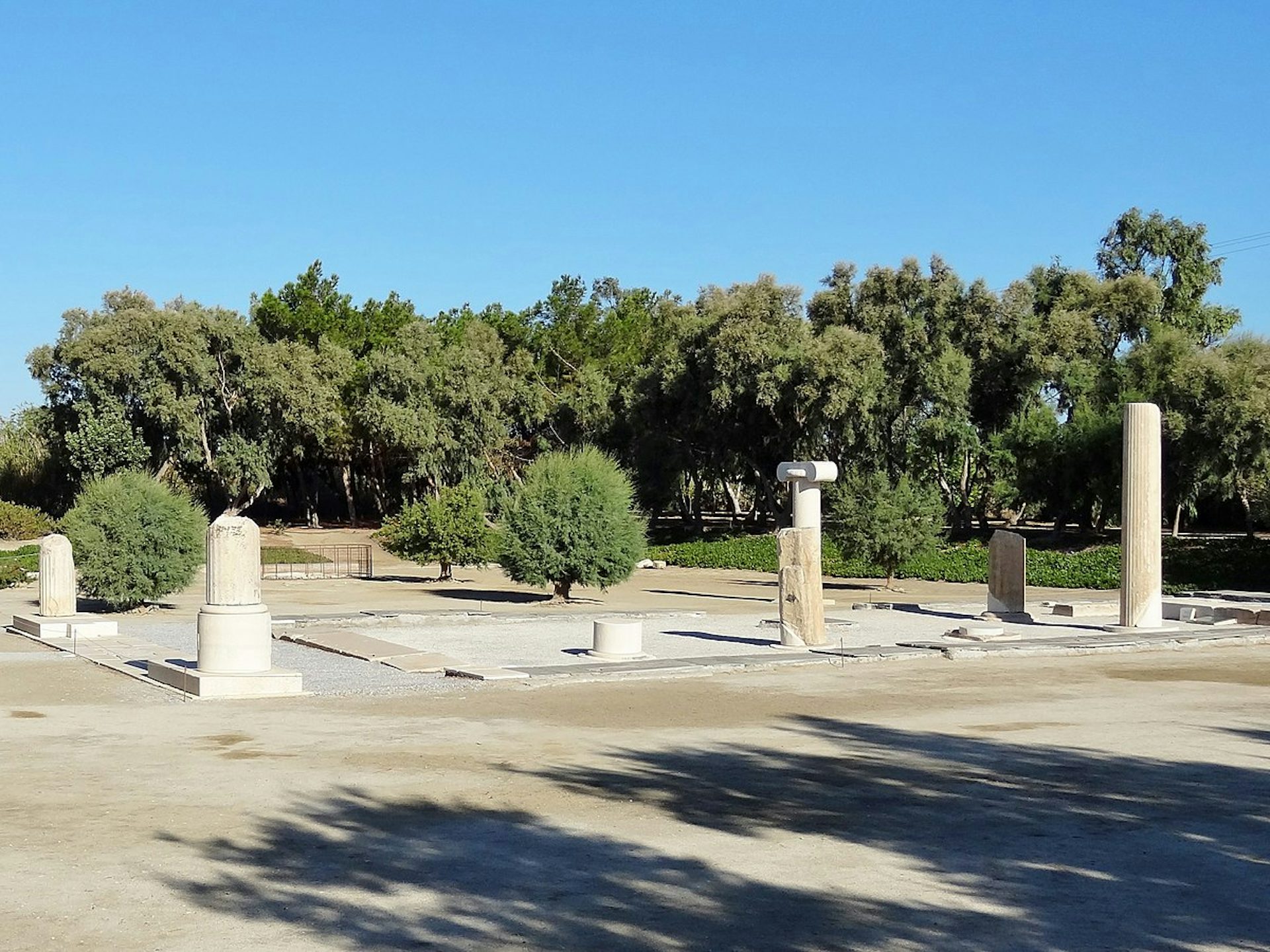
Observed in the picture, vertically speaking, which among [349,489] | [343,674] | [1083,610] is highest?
[349,489]

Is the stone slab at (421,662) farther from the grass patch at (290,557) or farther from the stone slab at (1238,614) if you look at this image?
the grass patch at (290,557)

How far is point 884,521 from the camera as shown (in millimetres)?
39594

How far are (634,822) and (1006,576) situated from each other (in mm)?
19093

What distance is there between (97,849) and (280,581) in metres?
32.6

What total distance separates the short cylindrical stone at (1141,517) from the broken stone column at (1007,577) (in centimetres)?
225

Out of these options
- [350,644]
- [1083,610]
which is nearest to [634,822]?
[350,644]

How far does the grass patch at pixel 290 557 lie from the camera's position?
1843 inches

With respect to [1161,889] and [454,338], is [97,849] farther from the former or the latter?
[454,338]

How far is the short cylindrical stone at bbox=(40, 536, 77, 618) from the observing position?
25.3m

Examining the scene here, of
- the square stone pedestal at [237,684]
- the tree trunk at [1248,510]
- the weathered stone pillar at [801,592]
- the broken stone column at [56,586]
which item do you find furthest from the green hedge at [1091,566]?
the square stone pedestal at [237,684]

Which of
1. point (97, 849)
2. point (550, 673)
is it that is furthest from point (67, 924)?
point (550, 673)

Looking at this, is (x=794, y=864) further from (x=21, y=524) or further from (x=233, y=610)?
(x=21, y=524)

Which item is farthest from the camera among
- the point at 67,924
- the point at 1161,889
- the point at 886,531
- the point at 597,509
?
the point at 886,531

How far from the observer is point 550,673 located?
58.9 ft
